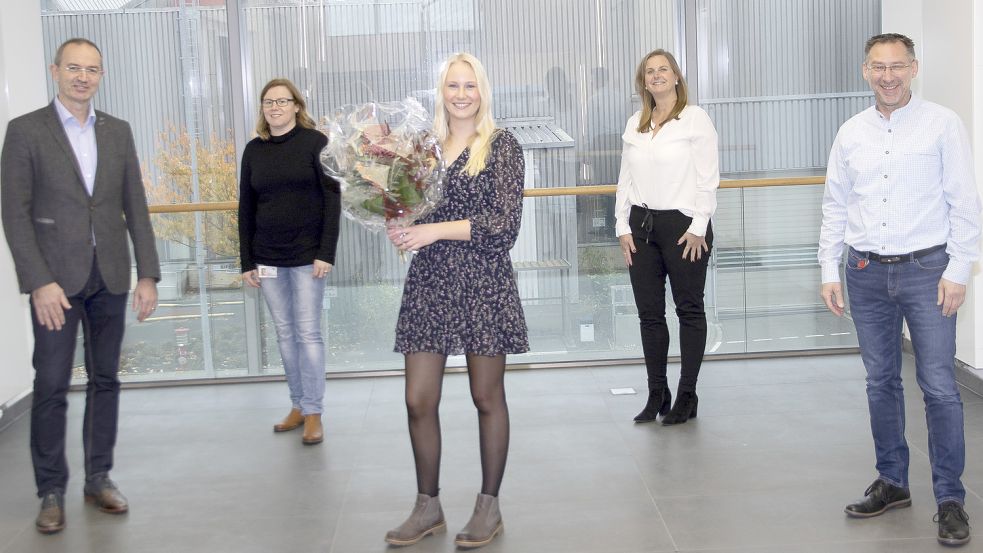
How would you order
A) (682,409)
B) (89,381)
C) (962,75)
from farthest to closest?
(962,75), (682,409), (89,381)

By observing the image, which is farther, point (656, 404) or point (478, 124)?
point (656, 404)

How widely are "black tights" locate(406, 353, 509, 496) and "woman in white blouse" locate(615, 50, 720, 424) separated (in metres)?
1.59

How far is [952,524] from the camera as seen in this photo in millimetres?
3191

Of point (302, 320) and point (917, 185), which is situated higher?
point (917, 185)

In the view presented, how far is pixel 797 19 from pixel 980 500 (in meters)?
3.62

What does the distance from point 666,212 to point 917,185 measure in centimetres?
155

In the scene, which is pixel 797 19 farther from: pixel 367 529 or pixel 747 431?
pixel 367 529

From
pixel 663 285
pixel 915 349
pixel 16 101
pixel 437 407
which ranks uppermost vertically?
pixel 16 101

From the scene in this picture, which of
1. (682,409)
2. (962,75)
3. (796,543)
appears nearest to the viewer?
(796,543)

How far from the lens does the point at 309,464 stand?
4.32 m

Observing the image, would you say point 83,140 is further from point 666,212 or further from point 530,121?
point 530,121

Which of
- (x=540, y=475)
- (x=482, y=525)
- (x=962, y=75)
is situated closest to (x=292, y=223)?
(x=540, y=475)

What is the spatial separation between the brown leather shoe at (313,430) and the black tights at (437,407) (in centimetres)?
137

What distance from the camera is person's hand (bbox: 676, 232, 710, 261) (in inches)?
182
